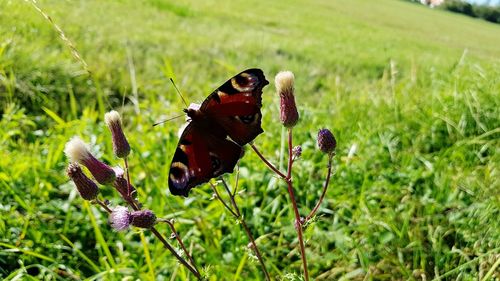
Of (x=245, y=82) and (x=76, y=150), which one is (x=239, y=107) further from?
(x=76, y=150)

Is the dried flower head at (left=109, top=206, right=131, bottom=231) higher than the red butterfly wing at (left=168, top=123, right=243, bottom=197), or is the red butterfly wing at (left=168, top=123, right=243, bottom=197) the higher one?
the red butterfly wing at (left=168, top=123, right=243, bottom=197)

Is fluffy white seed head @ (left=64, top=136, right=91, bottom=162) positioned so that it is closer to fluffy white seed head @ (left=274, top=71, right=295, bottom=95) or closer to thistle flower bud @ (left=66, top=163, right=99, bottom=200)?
thistle flower bud @ (left=66, top=163, right=99, bottom=200)

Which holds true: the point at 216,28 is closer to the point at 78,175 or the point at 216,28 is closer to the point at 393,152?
the point at 393,152

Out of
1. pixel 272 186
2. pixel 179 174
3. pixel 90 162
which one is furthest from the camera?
pixel 272 186

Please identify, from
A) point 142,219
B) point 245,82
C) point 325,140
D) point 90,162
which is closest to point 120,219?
point 142,219

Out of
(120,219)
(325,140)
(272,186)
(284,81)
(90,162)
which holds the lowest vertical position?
(272,186)

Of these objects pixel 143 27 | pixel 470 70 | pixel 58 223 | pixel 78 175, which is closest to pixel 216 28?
pixel 143 27

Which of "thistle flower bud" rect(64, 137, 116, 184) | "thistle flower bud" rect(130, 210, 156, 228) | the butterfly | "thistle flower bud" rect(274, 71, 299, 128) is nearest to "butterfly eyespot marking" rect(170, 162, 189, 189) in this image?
the butterfly

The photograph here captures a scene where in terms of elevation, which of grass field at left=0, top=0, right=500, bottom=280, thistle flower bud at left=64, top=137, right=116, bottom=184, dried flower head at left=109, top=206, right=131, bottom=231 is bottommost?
grass field at left=0, top=0, right=500, bottom=280

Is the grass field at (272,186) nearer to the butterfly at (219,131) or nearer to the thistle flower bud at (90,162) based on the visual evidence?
the thistle flower bud at (90,162)
